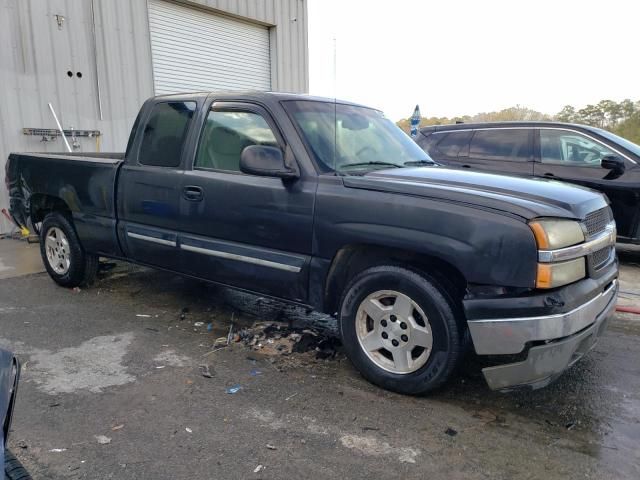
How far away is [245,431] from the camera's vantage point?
A: 290cm

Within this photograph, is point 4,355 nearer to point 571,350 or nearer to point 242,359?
point 242,359

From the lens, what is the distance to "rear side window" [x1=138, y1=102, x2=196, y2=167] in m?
4.43

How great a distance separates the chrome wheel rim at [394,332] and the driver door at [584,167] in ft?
14.0

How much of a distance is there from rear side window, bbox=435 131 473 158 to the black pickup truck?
11.6 ft

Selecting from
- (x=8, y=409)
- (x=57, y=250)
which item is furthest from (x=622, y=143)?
(x=8, y=409)

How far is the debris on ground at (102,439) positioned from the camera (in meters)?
2.78

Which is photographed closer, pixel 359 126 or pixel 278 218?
pixel 278 218

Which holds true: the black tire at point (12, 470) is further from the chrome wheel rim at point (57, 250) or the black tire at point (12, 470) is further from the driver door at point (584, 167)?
the driver door at point (584, 167)

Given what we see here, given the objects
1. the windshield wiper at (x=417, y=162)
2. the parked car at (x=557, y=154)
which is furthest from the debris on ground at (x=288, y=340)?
the parked car at (x=557, y=154)

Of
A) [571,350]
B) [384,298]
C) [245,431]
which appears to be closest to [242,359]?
[245,431]

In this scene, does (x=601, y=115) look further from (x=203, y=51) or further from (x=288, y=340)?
(x=288, y=340)

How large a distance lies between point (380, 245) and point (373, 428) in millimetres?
1105

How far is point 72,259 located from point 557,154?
634 centimetres

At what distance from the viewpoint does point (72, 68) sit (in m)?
9.33
